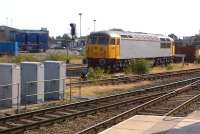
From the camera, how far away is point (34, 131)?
12.6 m

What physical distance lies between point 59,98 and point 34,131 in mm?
6639

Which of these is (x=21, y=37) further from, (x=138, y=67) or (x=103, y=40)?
(x=138, y=67)

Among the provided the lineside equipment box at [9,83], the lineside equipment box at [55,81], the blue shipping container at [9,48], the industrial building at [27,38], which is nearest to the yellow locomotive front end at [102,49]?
the lineside equipment box at [55,81]

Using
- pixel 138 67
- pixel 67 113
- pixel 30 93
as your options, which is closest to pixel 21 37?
pixel 138 67

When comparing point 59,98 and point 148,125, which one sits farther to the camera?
point 59,98

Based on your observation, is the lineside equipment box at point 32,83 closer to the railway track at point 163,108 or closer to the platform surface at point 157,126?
the railway track at point 163,108

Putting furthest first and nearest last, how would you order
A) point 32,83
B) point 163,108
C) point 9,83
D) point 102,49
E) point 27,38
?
point 27,38 → point 102,49 → point 32,83 → point 163,108 → point 9,83

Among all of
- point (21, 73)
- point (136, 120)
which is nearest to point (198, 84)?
point (21, 73)

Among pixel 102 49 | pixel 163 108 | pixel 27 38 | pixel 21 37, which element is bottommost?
pixel 163 108

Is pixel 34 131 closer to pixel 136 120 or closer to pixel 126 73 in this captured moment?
pixel 136 120

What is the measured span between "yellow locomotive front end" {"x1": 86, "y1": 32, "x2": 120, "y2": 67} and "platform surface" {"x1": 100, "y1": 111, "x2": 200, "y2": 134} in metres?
22.6

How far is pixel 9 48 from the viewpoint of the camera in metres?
60.9

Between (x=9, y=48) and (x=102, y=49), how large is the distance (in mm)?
26618

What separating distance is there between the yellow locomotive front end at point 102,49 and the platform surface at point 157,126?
22616 millimetres
